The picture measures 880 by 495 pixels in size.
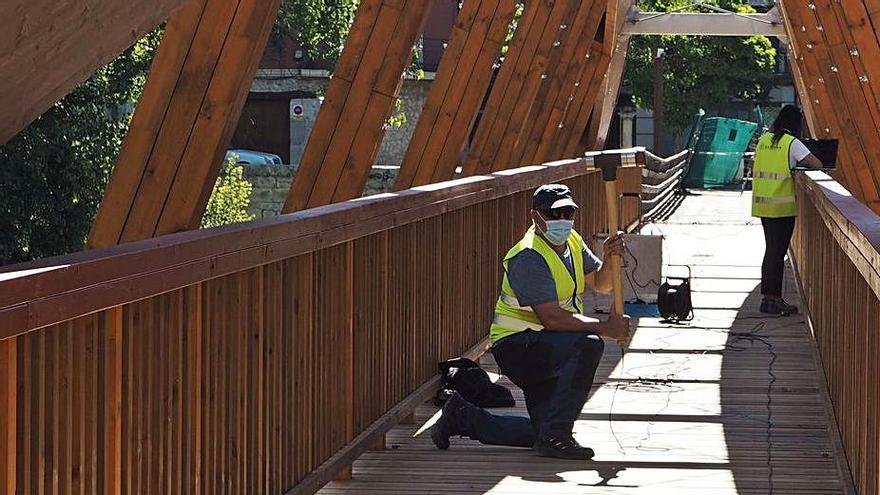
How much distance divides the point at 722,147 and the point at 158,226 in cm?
4050

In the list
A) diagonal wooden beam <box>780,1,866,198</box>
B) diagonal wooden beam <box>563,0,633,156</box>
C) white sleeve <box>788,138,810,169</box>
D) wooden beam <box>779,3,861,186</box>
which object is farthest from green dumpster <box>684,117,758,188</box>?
white sleeve <box>788,138,810,169</box>

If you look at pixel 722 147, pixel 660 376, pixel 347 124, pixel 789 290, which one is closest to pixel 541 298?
pixel 347 124

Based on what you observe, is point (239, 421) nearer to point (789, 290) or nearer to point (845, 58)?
point (845, 58)

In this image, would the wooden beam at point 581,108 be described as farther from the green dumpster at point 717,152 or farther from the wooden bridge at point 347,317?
the green dumpster at point 717,152

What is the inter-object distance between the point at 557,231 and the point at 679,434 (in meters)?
1.45

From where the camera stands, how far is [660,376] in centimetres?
1039

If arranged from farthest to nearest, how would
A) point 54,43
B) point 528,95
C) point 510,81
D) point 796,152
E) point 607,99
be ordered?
point 607,99 → point 528,95 → point 796,152 → point 510,81 → point 54,43

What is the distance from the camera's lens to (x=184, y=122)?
568 centimetres

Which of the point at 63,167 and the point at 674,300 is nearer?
the point at 674,300

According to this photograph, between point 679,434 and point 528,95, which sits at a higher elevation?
point 528,95

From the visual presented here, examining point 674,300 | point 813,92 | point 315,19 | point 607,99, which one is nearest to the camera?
point 674,300

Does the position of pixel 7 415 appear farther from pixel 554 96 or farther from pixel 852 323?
pixel 554 96

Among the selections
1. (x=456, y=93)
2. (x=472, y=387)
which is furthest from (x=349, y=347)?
(x=456, y=93)

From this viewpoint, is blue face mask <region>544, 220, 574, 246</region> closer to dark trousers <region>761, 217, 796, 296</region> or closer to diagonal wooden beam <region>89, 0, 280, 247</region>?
diagonal wooden beam <region>89, 0, 280, 247</region>
